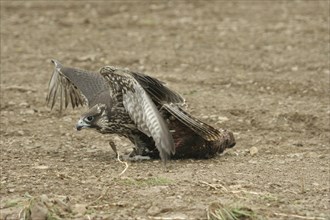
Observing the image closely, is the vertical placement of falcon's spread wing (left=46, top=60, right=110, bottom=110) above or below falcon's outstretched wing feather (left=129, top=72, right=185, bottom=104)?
below

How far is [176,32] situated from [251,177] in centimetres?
681

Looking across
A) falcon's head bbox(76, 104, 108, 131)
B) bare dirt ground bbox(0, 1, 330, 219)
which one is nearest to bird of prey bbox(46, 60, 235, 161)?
falcon's head bbox(76, 104, 108, 131)

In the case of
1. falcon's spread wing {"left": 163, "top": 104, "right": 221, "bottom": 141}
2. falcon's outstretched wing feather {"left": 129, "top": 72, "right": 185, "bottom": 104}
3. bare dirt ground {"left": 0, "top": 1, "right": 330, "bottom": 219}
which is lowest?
bare dirt ground {"left": 0, "top": 1, "right": 330, "bottom": 219}

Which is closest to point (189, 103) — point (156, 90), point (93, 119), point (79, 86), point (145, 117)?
point (79, 86)

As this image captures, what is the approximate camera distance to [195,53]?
12656 mm

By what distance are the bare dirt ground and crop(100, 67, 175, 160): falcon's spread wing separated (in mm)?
260

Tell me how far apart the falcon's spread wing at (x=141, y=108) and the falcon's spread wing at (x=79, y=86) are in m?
0.31

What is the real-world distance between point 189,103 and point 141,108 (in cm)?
261

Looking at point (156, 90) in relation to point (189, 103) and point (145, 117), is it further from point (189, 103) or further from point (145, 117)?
point (189, 103)

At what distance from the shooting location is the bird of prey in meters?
7.55

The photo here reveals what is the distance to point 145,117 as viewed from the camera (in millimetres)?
7586

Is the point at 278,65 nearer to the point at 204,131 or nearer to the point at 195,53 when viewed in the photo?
the point at 195,53

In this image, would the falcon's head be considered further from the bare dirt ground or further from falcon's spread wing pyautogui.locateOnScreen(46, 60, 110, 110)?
the bare dirt ground

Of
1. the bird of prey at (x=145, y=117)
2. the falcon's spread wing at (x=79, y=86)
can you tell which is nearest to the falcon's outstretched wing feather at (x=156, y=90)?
the bird of prey at (x=145, y=117)
